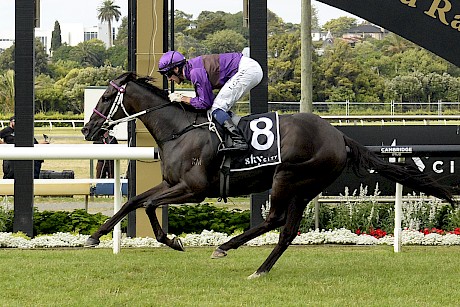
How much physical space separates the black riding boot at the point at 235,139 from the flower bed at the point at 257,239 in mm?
2003

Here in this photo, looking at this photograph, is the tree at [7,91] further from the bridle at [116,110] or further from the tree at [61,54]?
the bridle at [116,110]

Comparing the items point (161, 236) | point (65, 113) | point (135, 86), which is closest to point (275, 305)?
point (161, 236)

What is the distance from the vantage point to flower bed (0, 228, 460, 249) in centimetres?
747

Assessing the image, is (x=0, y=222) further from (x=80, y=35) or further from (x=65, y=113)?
(x=80, y=35)

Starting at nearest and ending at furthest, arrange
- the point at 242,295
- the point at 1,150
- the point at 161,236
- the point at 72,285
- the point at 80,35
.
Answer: the point at 242,295, the point at 72,285, the point at 161,236, the point at 1,150, the point at 80,35

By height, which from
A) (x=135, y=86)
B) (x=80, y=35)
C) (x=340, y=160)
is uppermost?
(x=80, y=35)

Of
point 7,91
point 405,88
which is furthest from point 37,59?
point 405,88

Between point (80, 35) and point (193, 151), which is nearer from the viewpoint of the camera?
point (193, 151)

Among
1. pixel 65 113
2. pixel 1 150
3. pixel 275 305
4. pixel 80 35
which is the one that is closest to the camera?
pixel 275 305

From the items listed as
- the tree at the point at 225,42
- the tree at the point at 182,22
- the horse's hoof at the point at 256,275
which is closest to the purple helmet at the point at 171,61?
the horse's hoof at the point at 256,275

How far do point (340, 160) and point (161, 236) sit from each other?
1.40 meters

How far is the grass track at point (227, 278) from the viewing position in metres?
4.80

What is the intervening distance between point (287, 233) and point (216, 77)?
127cm

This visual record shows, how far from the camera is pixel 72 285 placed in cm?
527
